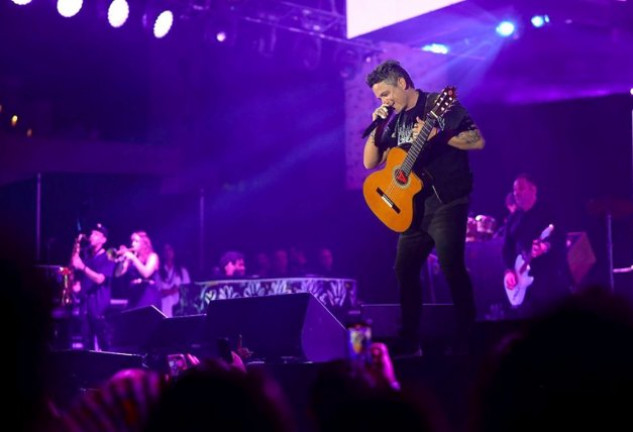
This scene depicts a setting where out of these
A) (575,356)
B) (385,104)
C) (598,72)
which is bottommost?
(575,356)

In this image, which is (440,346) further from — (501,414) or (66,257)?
(66,257)

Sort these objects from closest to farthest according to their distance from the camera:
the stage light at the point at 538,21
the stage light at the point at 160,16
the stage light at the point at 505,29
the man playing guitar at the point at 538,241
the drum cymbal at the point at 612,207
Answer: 1. the drum cymbal at the point at 612,207
2. the man playing guitar at the point at 538,241
3. the stage light at the point at 160,16
4. the stage light at the point at 538,21
5. the stage light at the point at 505,29

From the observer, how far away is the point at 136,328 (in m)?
7.64

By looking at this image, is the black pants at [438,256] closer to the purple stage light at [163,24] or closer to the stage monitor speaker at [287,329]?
the stage monitor speaker at [287,329]

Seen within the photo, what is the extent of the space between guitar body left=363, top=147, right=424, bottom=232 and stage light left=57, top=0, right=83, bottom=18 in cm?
644

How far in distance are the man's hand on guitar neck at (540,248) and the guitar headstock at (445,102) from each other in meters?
4.25

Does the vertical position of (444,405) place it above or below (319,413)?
below

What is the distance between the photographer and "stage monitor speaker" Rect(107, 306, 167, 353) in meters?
7.43

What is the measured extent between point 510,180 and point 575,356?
13.0m

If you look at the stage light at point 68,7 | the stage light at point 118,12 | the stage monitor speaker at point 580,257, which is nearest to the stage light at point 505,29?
the stage monitor speaker at point 580,257

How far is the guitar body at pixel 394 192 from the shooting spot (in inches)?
230

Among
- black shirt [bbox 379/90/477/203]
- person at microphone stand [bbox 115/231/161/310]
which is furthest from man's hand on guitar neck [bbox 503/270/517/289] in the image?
person at microphone stand [bbox 115/231/161/310]

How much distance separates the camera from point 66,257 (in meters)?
17.7

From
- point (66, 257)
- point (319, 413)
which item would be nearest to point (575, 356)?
point (319, 413)
